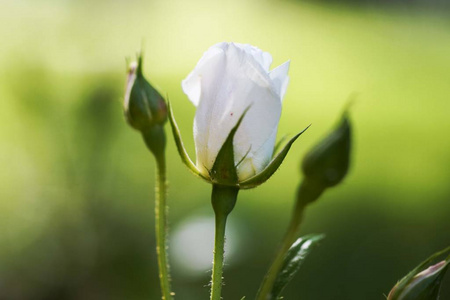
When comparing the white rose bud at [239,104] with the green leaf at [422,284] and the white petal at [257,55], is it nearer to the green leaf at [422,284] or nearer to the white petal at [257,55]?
the white petal at [257,55]

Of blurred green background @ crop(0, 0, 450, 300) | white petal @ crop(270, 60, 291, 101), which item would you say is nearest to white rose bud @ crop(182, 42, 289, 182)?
white petal @ crop(270, 60, 291, 101)

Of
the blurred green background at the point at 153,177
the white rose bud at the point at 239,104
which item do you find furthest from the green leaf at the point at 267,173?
the blurred green background at the point at 153,177

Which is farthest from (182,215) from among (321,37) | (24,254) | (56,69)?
(321,37)

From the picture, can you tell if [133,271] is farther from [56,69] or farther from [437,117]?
[437,117]

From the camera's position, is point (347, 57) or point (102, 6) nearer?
point (102, 6)

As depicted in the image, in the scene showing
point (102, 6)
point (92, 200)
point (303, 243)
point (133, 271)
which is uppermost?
point (102, 6)

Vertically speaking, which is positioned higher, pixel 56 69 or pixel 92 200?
pixel 56 69
